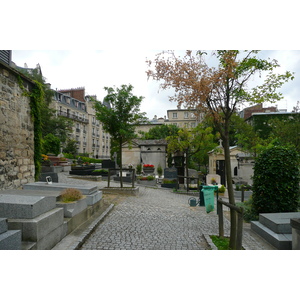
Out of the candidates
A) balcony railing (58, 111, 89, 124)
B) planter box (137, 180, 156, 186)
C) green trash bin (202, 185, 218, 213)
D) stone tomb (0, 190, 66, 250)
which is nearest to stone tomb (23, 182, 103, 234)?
stone tomb (0, 190, 66, 250)

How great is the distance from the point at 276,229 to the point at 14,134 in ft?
25.9

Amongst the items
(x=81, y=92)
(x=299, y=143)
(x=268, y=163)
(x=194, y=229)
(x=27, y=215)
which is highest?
(x=81, y=92)

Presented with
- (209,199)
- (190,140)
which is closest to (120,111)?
(209,199)

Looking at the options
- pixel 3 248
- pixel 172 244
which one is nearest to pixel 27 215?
pixel 3 248

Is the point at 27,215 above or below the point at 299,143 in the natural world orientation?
below

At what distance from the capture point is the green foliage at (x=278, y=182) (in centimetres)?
632

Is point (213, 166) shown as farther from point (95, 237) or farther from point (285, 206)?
point (95, 237)

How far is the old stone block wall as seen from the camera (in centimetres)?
694

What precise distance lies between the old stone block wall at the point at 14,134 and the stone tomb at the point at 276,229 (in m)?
7.18

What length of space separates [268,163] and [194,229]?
292cm

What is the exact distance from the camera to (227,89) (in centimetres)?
487

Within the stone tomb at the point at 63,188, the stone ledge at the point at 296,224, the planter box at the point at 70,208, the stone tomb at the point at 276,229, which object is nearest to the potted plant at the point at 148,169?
the stone tomb at the point at 63,188

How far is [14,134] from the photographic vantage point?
24.7ft

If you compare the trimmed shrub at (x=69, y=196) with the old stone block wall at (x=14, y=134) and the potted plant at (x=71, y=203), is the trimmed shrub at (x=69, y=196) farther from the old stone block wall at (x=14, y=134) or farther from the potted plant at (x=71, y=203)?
the old stone block wall at (x=14, y=134)
